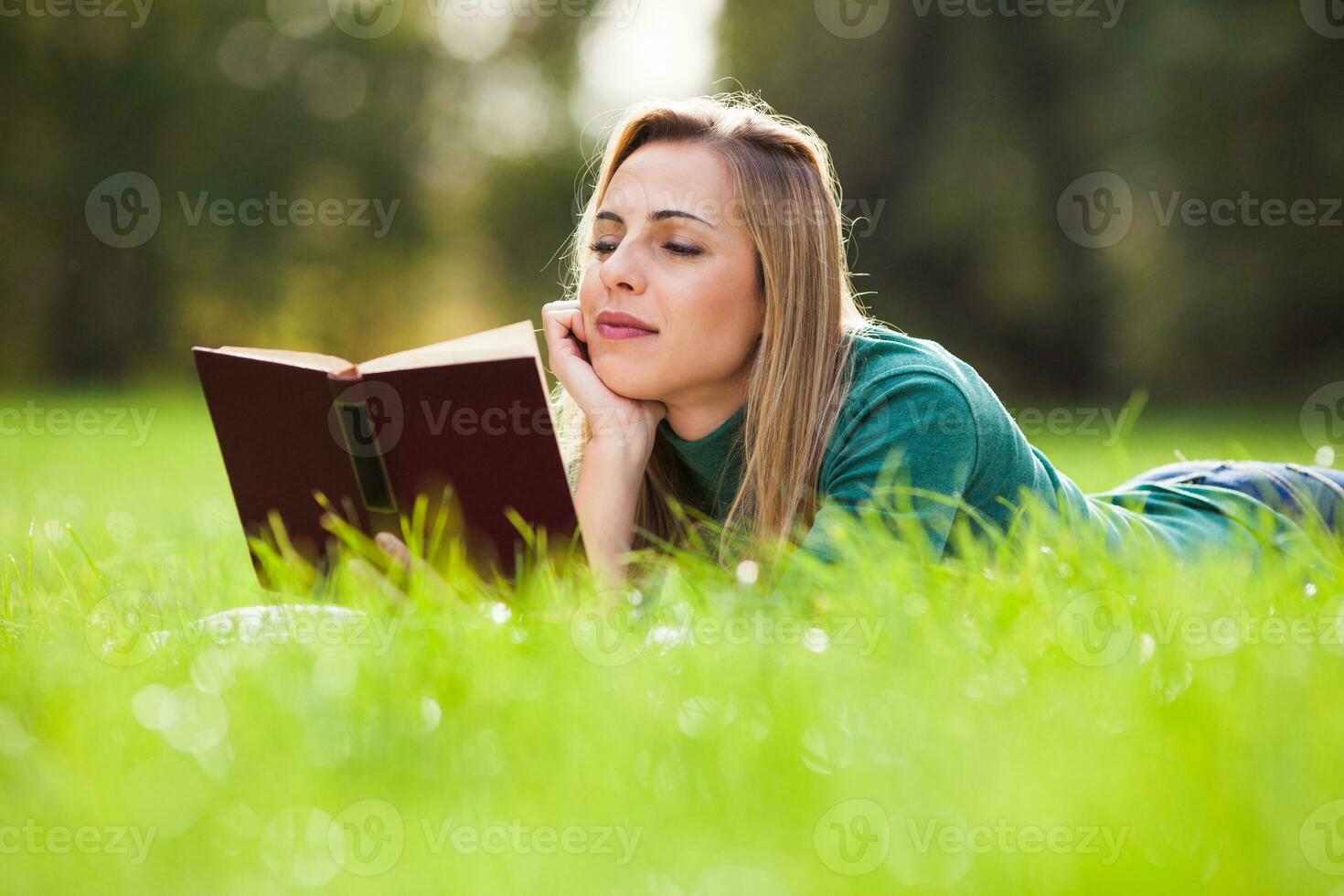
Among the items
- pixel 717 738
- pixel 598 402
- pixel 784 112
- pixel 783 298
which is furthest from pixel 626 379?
pixel 784 112

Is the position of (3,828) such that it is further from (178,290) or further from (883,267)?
(178,290)

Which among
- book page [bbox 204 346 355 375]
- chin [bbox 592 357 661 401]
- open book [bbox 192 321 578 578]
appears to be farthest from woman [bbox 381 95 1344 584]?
book page [bbox 204 346 355 375]

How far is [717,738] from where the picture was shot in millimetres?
1416

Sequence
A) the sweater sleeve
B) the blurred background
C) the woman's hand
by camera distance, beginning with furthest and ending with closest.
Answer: the blurred background, the woman's hand, the sweater sleeve

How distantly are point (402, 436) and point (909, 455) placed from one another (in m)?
0.97

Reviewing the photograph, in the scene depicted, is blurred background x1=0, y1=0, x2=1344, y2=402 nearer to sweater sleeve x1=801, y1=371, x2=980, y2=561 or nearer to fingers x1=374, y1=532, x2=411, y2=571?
sweater sleeve x1=801, y1=371, x2=980, y2=561

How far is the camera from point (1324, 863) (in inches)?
44.5

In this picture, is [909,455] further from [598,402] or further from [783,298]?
[598,402]

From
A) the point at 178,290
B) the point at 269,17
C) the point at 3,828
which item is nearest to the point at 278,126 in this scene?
the point at 269,17

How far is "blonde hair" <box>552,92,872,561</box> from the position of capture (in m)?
2.55

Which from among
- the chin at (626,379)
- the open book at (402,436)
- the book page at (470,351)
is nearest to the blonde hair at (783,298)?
the chin at (626,379)

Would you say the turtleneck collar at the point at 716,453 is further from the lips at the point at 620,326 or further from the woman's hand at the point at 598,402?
the lips at the point at 620,326

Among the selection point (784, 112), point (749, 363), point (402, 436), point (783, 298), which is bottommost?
point (402, 436)

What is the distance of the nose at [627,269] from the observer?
2582mm
